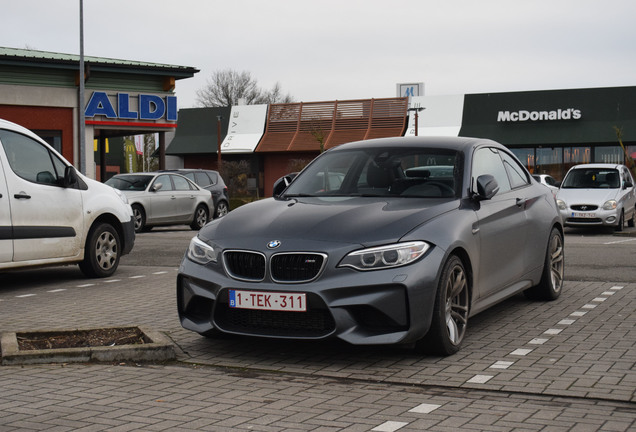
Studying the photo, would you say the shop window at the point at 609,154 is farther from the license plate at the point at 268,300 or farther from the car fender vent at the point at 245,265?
the license plate at the point at 268,300

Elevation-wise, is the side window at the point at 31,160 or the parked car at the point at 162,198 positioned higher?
the side window at the point at 31,160

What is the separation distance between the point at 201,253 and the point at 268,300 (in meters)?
0.80

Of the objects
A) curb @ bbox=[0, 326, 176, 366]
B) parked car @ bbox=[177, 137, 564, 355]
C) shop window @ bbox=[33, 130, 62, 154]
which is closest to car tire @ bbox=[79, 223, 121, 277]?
parked car @ bbox=[177, 137, 564, 355]

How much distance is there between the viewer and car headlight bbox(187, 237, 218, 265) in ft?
21.0

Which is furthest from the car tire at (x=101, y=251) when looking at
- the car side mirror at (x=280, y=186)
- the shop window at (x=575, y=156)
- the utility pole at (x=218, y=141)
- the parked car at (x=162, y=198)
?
the utility pole at (x=218, y=141)

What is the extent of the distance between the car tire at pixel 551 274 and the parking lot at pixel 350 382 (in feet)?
0.92

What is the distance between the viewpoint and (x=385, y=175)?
7418mm

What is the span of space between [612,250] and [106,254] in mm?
8588

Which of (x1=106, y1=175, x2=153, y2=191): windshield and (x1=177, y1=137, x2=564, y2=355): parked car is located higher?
(x1=106, y1=175, x2=153, y2=191): windshield

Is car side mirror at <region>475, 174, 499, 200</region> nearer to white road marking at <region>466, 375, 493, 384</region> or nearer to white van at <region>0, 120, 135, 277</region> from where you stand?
white road marking at <region>466, 375, 493, 384</region>

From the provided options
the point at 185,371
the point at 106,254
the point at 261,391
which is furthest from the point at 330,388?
the point at 106,254

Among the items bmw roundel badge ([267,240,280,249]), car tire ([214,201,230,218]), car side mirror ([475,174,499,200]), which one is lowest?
car tire ([214,201,230,218])

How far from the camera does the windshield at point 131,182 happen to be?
22.1 meters

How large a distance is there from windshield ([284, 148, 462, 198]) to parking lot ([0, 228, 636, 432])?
4.09ft
